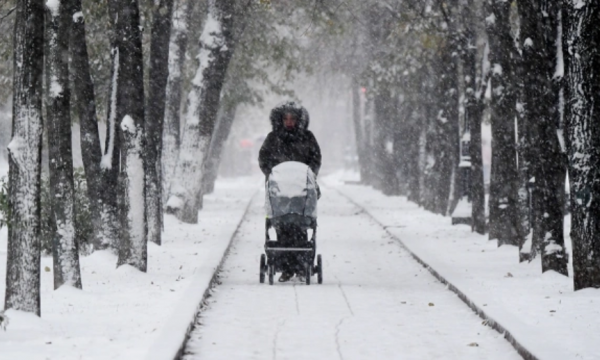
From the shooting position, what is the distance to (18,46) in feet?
32.9

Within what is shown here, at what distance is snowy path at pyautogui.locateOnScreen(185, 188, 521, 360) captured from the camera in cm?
955

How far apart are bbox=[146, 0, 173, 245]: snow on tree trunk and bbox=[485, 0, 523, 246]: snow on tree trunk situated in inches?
232

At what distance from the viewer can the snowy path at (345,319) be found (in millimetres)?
9555

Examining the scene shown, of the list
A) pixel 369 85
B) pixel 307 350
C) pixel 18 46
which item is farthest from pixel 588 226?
pixel 369 85

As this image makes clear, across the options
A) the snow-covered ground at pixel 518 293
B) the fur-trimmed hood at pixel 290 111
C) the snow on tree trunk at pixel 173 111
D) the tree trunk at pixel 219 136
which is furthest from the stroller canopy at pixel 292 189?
the tree trunk at pixel 219 136

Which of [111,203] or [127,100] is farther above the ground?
[127,100]

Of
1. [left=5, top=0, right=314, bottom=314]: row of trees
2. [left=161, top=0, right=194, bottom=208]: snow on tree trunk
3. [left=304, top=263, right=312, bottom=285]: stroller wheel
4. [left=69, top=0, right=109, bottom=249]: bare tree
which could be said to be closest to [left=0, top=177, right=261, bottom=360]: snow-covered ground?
[left=5, top=0, right=314, bottom=314]: row of trees

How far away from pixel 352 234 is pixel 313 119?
10643 centimetres

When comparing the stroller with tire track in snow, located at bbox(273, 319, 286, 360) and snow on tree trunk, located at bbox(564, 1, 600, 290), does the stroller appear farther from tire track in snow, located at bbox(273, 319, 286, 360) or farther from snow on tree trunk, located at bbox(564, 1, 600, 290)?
snow on tree trunk, located at bbox(564, 1, 600, 290)

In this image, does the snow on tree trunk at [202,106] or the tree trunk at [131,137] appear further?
the snow on tree trunk at [202,106]

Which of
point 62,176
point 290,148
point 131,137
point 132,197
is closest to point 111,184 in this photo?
point 132,197

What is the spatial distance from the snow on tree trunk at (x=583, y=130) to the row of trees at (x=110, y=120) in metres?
5.60

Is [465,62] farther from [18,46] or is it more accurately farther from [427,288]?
[18,46]

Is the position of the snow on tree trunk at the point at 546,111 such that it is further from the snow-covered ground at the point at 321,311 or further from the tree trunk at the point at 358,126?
the tree trunk at the point at 358,126
